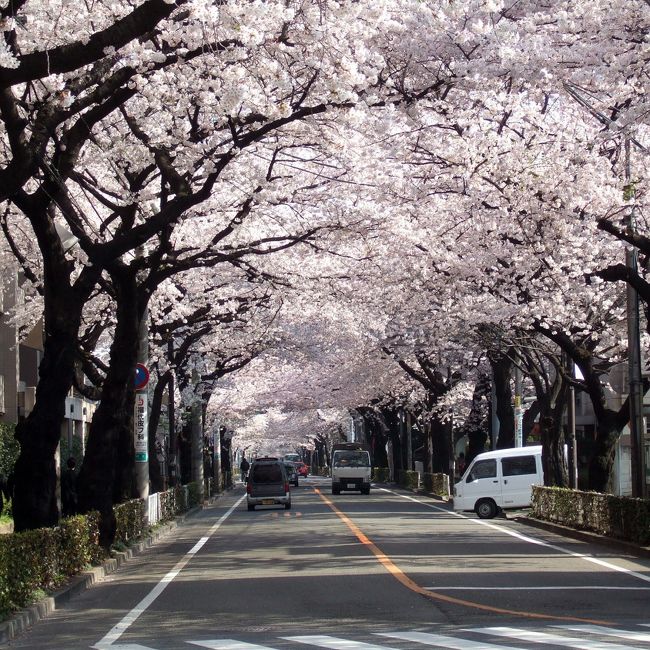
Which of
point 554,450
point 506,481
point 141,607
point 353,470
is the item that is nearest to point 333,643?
point 141,607

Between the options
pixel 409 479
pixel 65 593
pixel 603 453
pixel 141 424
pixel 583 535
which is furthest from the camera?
pixel 409 479

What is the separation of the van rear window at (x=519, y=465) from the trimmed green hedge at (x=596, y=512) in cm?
424

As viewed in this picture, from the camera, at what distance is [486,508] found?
3334 centimetres

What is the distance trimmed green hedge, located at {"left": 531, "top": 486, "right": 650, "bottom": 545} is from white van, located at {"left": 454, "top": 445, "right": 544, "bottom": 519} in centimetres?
417

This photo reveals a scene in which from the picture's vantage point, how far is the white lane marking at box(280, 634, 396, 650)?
939 centimetres

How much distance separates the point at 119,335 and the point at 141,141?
13.6ft

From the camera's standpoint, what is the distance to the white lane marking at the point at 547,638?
9.24 metres

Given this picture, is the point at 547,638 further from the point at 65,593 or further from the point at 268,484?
the point at 268,484

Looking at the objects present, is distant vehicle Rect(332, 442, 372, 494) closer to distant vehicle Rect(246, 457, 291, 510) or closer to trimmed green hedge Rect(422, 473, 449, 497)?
trimmed green hedge Rect(422, 473, 449, 497)

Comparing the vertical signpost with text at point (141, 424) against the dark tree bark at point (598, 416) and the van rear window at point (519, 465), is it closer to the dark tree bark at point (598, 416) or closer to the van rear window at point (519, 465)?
the dark tree bark at point (598, 416)

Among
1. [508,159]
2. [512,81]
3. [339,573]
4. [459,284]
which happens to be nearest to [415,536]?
[459,284]

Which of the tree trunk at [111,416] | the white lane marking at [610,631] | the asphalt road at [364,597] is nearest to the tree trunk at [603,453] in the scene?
the asphalt road at [364,597]

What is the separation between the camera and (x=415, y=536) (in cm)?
2342

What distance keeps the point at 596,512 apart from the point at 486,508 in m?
11.0
